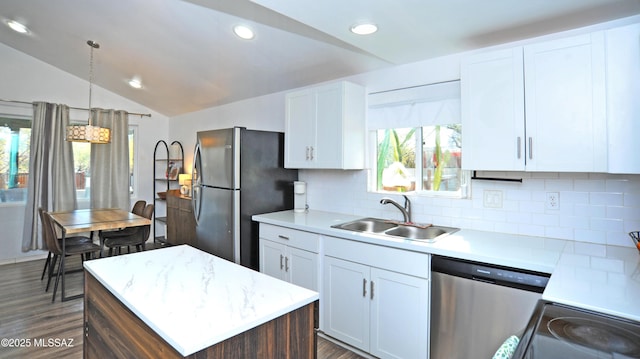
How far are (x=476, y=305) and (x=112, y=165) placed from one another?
5349 mm

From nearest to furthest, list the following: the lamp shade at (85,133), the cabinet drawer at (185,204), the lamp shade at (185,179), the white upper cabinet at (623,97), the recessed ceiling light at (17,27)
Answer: the white upper cabinet at (623,97), the lamp shade at (85,133), the recessed ceiling light at (17,27), the cabinet drawer at (185,204), the lamp shade at (185,179)

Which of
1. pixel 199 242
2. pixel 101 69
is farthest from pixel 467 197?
pixel 101 69

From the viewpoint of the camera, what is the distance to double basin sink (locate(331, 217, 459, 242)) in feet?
8.04

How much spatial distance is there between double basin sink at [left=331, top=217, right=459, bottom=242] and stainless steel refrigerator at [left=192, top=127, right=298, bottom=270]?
3.23 ft

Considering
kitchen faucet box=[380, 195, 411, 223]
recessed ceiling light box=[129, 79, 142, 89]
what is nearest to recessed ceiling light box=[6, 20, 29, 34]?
recessed ceiling light box=[129, 79, 142, 89]

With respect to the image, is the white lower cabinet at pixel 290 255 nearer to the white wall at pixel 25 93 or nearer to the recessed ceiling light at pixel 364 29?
the recessed ceiling light at pixel 364 29

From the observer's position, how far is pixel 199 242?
12.0 feet

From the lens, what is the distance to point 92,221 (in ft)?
11.9

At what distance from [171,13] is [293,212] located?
2047 mm

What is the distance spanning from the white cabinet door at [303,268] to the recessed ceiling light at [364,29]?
1601 millimetres

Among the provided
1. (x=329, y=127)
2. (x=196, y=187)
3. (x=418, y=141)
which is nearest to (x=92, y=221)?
(x=196, y=187)

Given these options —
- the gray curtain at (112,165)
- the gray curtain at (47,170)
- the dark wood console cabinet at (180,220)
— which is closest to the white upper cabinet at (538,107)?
the dark wood console cabinet at (180,220)

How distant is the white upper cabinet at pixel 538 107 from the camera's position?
5.70ft

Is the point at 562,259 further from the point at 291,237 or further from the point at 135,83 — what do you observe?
the point at 135,83
